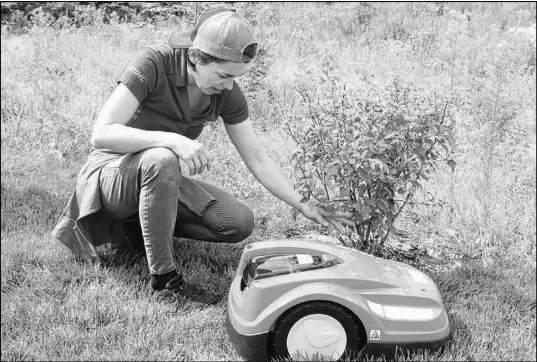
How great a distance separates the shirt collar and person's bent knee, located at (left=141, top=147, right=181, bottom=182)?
1.18 feet

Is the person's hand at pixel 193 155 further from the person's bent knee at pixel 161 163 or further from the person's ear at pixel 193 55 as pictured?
the person's ear at pixel 193 55

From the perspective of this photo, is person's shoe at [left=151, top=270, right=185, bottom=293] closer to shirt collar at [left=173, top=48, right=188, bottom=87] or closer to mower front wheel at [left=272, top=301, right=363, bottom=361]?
mower front wheel at [left=272, top=301, right=363, bottom=361]

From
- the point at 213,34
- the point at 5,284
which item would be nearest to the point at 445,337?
the point at 213,34

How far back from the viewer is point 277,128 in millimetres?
5180

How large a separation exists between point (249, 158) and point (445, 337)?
1287mm

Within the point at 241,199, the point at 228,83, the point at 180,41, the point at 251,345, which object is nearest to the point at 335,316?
the point at 251,345

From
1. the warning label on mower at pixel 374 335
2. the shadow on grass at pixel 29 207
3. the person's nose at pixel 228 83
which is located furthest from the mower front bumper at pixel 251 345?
the shadow on grass at pixel 29 207

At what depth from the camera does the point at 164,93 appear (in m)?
2.85

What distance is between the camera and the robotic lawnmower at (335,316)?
2.26 meters

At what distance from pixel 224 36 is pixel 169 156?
1.79ft

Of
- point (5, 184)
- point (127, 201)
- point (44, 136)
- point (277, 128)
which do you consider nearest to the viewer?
point (127, 201)

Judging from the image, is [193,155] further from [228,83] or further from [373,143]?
[373,143]

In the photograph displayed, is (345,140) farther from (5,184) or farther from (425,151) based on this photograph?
(5,184)

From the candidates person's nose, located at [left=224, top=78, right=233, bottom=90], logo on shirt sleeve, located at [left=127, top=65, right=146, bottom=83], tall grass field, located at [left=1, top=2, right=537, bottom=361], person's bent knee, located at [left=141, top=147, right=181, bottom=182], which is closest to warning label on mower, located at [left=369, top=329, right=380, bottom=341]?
tall grass field, located at [left=1, top=2, right=537, bottom=361]
